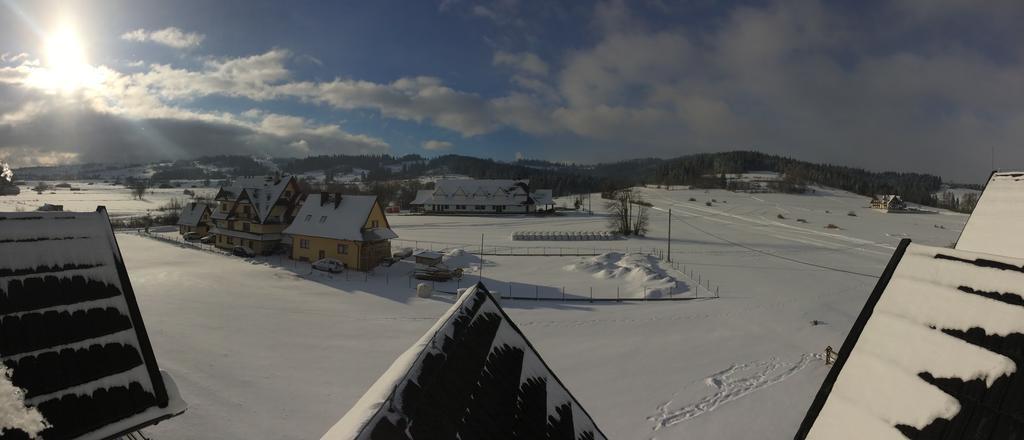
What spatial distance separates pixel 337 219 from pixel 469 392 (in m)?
34.4

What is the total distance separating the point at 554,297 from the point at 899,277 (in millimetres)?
23518

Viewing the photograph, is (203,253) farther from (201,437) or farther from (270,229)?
(201,437)

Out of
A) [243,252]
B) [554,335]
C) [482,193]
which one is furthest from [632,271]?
[482,193]

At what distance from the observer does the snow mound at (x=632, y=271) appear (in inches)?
1194

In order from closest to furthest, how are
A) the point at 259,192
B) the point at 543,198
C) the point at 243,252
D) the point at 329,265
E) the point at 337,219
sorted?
the point at 329,265, the point at 337,219, the point at 243,252, the point at 259,192, the point at 543,198

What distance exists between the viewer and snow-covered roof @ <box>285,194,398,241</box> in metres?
35.2

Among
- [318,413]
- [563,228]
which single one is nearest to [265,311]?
[318,413]

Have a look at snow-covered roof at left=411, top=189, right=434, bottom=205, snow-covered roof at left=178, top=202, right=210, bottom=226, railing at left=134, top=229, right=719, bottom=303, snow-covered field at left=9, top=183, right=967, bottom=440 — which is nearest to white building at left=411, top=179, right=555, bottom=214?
snow-covered roof at left=411, top=189, right=434, bottom=205

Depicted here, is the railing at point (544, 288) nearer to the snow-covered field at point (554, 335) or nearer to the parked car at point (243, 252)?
the snow-covered field at point (554, 335)

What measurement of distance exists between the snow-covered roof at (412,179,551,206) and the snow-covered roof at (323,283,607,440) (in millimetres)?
84025

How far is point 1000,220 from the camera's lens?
8734 millimetres

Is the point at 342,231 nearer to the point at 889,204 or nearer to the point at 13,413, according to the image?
the point at 13,413

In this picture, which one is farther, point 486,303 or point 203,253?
point 203,253

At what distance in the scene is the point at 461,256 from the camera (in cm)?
4022
